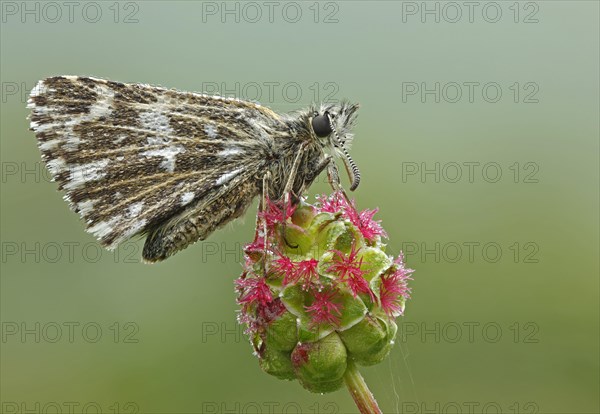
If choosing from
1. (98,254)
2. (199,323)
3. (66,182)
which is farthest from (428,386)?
(66,182)

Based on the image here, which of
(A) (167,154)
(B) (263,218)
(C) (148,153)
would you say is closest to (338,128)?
(B) (263,218)

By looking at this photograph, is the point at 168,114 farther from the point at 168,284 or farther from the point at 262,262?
the point at 168,284

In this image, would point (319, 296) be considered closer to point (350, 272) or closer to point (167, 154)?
point (350, 272)

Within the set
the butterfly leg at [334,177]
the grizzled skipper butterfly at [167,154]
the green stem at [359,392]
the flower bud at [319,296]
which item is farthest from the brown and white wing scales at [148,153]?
the green stem at [359,392]


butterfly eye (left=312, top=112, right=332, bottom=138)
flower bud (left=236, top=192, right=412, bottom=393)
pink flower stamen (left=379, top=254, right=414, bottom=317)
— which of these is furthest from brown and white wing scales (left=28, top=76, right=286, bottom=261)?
pink flower stamen (left=379, top=254, right=414, bottom=317)

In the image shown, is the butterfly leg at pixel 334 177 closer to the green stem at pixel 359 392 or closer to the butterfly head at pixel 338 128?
the butterfly head at pixel 338 128

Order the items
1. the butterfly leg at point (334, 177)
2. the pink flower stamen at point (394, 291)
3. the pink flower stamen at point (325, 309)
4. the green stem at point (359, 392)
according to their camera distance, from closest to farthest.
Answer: the green stem at point (359, 392) < the pink flower stamen at point (325, 309) < the pink flower stamen at point (394, 291) < the butterfly leg at point (334, 177)

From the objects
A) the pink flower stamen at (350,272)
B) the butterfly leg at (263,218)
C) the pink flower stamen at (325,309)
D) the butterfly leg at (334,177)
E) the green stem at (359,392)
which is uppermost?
the butterfly leg at (334,177)
